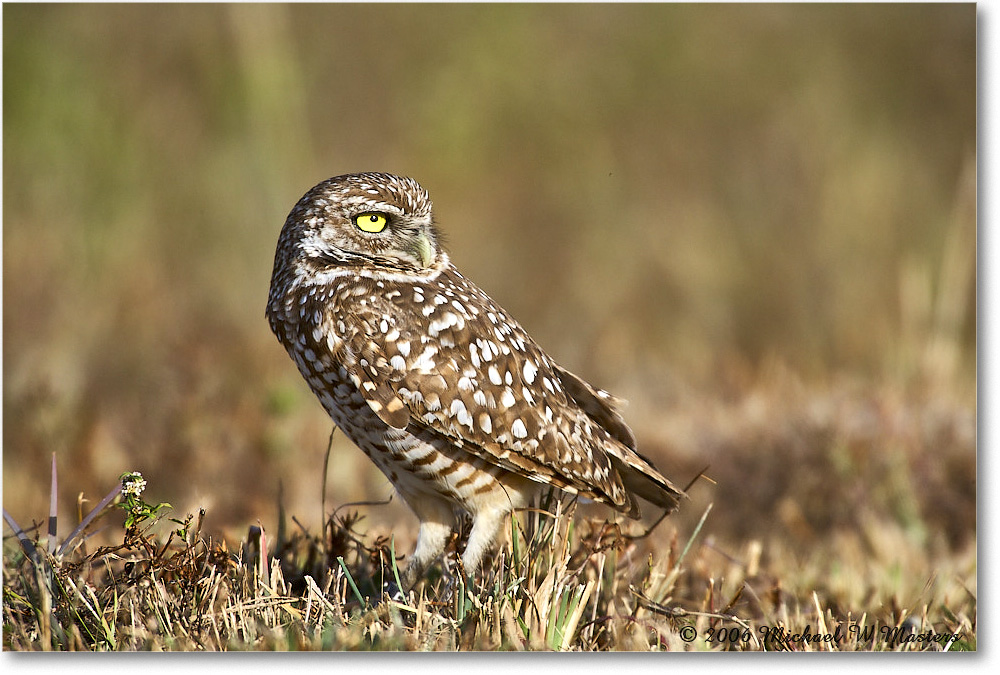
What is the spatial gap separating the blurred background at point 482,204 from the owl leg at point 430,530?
748mm

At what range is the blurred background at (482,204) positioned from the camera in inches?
138

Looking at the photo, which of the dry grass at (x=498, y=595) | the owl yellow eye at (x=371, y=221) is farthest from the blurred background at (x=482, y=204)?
the owl yellow eye at (x=371, y=221)

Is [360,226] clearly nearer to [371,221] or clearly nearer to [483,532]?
[371,221]

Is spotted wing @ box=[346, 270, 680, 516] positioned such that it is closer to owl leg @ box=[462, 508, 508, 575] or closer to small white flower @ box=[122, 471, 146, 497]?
owl leg @ box=[462, 508, 508, 575]

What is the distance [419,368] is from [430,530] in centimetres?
50

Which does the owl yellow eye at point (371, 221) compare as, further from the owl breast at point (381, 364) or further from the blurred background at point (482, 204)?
the blurred background at point (482, 204)

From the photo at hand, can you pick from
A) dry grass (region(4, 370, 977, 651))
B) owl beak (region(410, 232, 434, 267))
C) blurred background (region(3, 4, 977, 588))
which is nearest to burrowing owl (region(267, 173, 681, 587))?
owl beak (region(410, 232, 434, 267))

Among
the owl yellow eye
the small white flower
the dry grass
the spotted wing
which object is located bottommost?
the dry grass

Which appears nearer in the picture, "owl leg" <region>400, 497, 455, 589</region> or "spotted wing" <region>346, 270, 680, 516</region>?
"spotted wing" <region>346, 270, 680, 516</region>

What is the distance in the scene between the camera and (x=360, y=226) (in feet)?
7.65

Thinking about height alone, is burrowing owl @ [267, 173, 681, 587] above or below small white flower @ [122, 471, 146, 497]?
above

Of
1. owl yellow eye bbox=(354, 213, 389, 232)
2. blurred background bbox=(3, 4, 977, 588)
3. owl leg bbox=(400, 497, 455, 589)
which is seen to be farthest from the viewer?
blurred background bbox=(3, 4, 977, 588)

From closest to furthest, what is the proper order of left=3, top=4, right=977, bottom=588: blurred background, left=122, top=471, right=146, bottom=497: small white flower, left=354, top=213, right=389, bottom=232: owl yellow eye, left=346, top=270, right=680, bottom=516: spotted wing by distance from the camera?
left=122, top=471, right=146, bottom=497: small white flower
left=346, top=270, right=680, bottom=516: spotted wing
left=354, top=213, right=389, bottom=232: owl yellow eye
left=3, top=4, right=977, bottom=588: blurred background

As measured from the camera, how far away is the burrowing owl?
7.32ft
